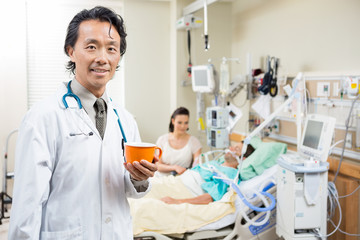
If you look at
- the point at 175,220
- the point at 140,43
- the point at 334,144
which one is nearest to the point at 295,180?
the point at 334,144

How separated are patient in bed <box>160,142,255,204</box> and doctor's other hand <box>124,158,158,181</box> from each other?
1700 mm

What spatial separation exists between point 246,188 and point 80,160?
76.2 inches

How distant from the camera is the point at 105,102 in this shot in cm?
123

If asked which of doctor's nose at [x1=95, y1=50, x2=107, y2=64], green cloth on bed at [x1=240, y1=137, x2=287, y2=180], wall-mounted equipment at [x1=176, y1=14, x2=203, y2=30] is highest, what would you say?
wall-mounted equipment at [x1=176, y1=14, x2=203, y2=30]

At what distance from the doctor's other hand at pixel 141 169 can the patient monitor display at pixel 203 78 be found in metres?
2.66

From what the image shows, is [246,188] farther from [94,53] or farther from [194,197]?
[94,53]

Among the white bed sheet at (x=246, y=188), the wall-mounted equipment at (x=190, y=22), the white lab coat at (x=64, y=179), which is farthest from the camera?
the wall-mounted equipment at (x=190, y=22)

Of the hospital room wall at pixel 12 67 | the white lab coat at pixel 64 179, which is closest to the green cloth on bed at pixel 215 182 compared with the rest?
the white lab coat at pixel 64 179

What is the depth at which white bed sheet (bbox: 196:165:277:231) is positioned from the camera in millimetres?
2562

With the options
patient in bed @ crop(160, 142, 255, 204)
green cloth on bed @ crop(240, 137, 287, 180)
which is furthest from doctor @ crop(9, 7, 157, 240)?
green cloth on bed @ crop(240, 137, 287, 180)

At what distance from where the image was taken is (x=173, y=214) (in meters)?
2.52

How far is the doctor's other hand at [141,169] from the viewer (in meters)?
1.07

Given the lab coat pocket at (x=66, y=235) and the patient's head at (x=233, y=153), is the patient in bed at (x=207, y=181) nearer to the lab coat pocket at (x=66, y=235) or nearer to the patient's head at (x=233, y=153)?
the patient's head at (x=233, y=153)

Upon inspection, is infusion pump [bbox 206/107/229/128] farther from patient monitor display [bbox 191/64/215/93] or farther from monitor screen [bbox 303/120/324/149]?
monitor screen [bbox 303/120/324/149]
